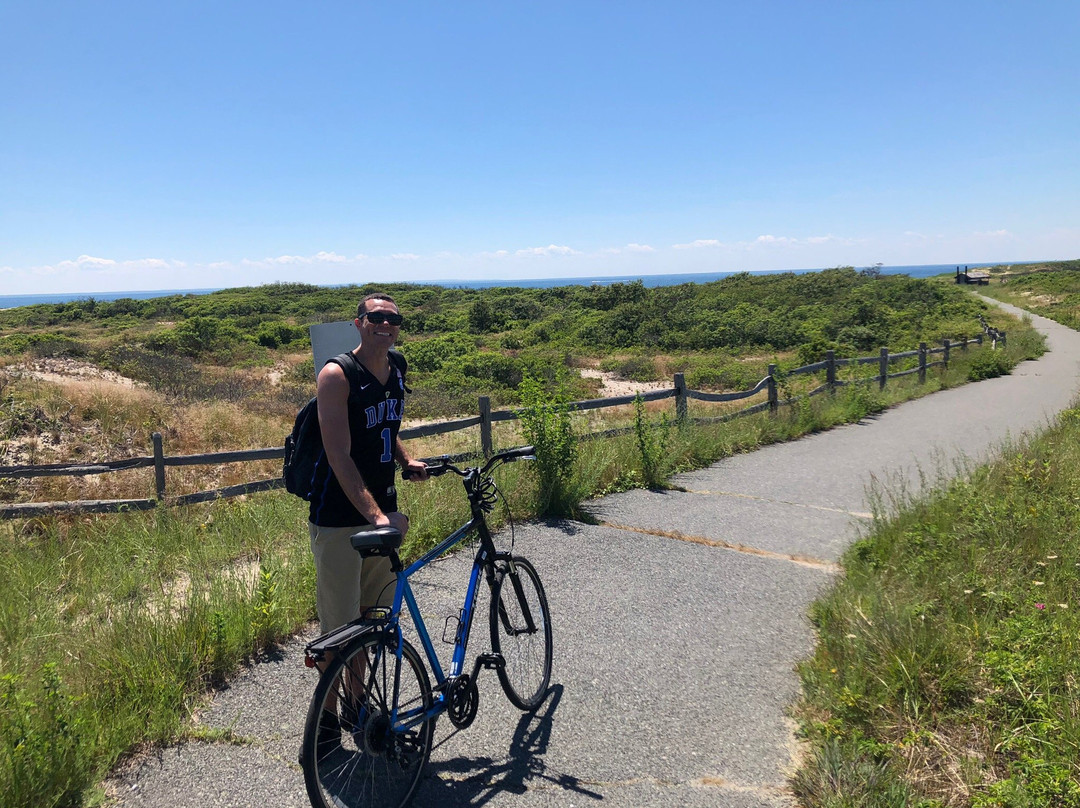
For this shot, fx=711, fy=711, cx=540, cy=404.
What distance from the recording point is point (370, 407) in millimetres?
3088

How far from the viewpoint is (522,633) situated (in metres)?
3.89

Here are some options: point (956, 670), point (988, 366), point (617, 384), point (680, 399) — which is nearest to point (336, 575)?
point (956, 670)

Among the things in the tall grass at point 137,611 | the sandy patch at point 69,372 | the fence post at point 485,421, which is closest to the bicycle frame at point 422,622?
the tall grass at point 137,611

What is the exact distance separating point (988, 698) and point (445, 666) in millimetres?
2861

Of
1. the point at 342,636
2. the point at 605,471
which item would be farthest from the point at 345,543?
the point at 605,471

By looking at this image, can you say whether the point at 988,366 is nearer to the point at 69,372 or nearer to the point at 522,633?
the point at 522,633

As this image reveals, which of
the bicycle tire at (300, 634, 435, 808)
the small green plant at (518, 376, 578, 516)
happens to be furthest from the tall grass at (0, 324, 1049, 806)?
the bicycle tire at (300, 634, 435, 808)

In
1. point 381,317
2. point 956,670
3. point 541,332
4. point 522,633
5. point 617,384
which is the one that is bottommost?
point 617,384

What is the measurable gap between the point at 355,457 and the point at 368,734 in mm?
1126

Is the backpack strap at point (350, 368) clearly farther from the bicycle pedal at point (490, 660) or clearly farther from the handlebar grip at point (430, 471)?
the bicycle pedal at point (490, 660)

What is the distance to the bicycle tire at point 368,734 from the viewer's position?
274cm

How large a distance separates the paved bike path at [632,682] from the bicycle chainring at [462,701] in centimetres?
14

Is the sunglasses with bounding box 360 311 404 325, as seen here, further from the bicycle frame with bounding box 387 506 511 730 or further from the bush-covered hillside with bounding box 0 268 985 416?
the bush-covered hillside with bounding box 0 268 985 416

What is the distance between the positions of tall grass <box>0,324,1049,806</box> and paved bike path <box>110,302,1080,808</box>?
0.63 feet
